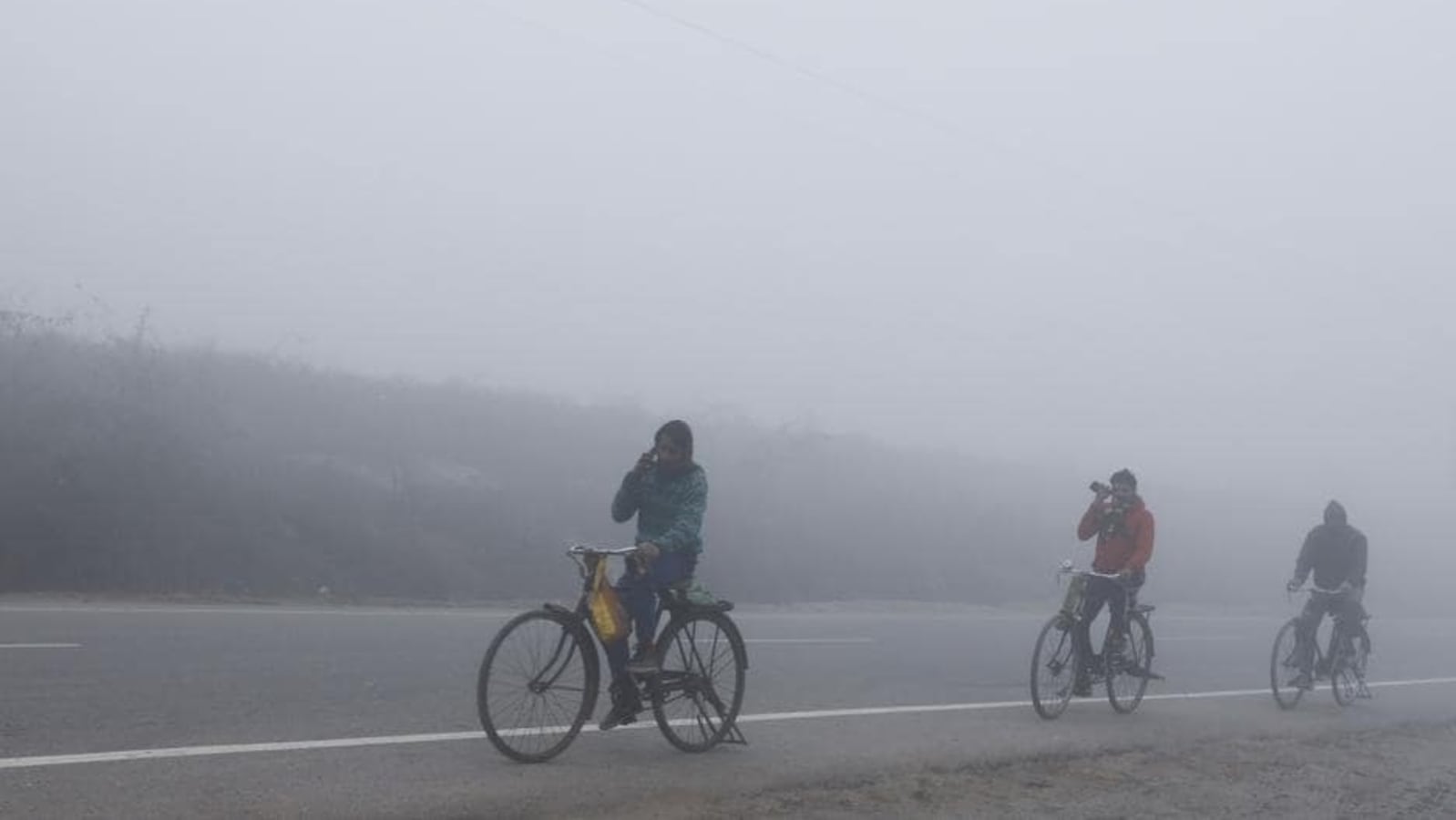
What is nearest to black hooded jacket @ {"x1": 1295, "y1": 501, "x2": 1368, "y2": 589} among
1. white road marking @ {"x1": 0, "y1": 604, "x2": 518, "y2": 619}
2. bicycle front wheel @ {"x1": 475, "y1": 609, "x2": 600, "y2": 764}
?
bicycle front wheel @ {"x1": 475, "y1": 609, "x2": 600, "y2": 764}

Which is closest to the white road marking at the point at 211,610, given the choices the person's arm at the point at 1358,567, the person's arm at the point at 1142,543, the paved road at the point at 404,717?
the paved road at the point at 404,717

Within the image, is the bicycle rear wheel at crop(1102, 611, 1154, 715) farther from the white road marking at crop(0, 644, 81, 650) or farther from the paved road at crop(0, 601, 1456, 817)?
the white road marking at crop(0, 644, 81, 650)

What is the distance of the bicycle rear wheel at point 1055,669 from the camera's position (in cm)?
1204

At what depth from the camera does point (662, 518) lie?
8.95 m

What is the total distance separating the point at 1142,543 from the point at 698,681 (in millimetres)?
4915

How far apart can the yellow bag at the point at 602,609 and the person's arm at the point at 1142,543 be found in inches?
215

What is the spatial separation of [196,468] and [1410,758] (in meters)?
18.4

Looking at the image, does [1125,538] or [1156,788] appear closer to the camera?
[1156,788]

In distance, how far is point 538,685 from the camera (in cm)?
842

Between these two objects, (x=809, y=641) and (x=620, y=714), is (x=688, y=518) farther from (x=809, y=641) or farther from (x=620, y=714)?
(x=809, y=641)

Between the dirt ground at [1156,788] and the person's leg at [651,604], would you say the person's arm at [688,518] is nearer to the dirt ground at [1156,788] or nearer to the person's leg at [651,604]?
the person's leg at [651,604]

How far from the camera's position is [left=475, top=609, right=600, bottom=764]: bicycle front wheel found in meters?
8.34

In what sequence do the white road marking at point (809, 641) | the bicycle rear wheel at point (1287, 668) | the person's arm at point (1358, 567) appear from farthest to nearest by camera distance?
the white road marking at point (809, 641)
the person's arm at point (1358, 567)
the bicycle rear wheel at point (1287, 668)

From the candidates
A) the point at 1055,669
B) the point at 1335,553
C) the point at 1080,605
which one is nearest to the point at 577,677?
A: the point at 1055,669
